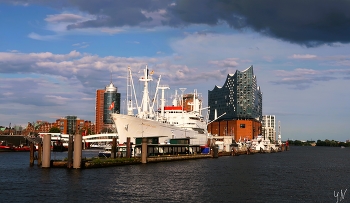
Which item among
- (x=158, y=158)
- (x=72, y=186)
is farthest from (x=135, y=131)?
(x=72, y=186)

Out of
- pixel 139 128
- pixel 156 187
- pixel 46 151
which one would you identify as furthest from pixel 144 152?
pixel 156 187

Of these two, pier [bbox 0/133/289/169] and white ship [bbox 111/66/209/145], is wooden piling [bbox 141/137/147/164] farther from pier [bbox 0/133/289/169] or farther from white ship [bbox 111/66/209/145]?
white ship [bbox 111/66/209/145]

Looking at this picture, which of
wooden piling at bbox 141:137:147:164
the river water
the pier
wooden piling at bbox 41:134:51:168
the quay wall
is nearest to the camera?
the river water

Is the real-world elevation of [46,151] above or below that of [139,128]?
below

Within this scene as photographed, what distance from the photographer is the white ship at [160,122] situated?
125750 mm

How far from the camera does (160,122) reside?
13562cm

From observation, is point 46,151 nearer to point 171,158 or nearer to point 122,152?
point 122,152

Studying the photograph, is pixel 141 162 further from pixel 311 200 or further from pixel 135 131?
pixel 311 200

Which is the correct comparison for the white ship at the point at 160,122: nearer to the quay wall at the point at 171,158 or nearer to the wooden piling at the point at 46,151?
the quay wall at the point at 171,158

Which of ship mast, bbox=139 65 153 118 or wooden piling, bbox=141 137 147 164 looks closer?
wooden piling, bbox=141 137 147 164

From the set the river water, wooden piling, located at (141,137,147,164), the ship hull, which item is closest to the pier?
wooden piling, located at (141,137,147,164)

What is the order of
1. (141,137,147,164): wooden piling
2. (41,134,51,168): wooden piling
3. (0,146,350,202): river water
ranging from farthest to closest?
(141,137,147,164): wooden piling
(41,134,51,168): wooden piling
(0,146,350,202): river water

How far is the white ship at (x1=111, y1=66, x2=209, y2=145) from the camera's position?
12575 centimetres

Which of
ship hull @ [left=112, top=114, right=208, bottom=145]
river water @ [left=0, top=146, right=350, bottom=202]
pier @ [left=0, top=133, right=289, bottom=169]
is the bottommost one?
river water @ [left=0, top=146, right=350, bottom=202]
